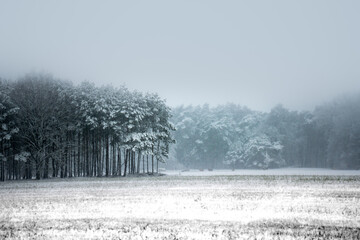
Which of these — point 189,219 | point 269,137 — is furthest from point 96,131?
point 269,137

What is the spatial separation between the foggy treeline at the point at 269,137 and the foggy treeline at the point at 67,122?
142ft

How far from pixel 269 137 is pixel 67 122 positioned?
62.1 m

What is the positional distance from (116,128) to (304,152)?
69.6 metres

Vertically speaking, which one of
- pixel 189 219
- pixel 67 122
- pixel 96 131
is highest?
pixel 67 122

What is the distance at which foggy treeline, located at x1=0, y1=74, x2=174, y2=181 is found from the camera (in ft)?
164

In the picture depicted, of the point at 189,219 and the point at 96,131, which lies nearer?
the point at 189,219

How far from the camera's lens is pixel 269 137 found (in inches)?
3994

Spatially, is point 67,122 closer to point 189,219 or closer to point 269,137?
point 189,219

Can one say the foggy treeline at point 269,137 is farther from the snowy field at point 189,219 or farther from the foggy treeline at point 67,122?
the snowy field at point 189,219

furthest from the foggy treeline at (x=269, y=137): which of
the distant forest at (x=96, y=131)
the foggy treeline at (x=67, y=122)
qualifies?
the foggy treeline at (x=67, y=122)

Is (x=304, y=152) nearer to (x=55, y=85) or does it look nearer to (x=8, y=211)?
(x=55, y=85)

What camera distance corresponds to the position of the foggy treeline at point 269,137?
8606cm

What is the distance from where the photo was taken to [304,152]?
10938 cm

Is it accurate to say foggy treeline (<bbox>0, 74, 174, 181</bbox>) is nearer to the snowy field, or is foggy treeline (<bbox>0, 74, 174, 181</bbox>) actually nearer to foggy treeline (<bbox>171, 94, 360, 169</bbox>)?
the snowy field
